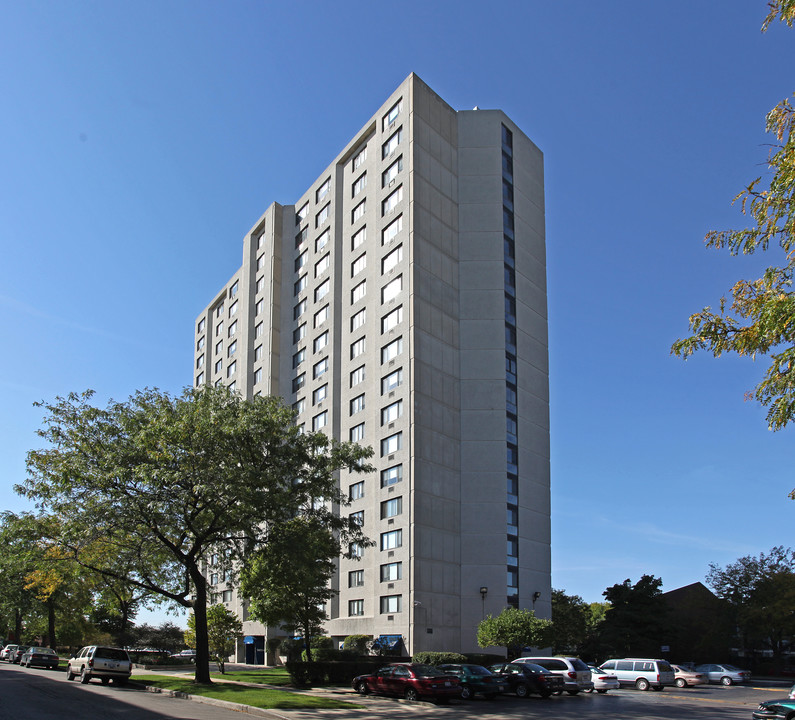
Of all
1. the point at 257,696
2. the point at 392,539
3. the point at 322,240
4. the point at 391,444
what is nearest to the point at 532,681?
the point at 257,696

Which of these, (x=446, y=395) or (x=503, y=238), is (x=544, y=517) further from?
(x=503, y=238)

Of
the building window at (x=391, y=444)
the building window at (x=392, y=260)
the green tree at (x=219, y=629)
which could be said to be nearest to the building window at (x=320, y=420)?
the building window at (x=391, y=444)

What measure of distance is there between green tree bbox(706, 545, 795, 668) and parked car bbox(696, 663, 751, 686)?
14.5 metres

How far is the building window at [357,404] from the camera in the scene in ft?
197

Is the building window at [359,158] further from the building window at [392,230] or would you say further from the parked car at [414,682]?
the parked car at [414,682]

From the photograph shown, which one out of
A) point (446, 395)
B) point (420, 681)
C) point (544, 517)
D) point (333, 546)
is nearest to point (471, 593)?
point (544, 517)

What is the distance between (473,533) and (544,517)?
8156 millimetres

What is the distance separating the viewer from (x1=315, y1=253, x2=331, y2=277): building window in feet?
224

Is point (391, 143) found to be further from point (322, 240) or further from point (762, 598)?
point (762, 598)

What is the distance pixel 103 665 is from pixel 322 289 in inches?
1580

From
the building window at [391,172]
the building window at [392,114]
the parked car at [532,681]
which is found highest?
the building window at [392,114]

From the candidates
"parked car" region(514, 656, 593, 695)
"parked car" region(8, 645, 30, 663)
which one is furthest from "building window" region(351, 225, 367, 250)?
"parked car" region(8, 645, 30, 663)

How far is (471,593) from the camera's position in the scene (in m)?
53.9

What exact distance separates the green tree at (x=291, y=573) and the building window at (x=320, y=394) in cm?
2491
